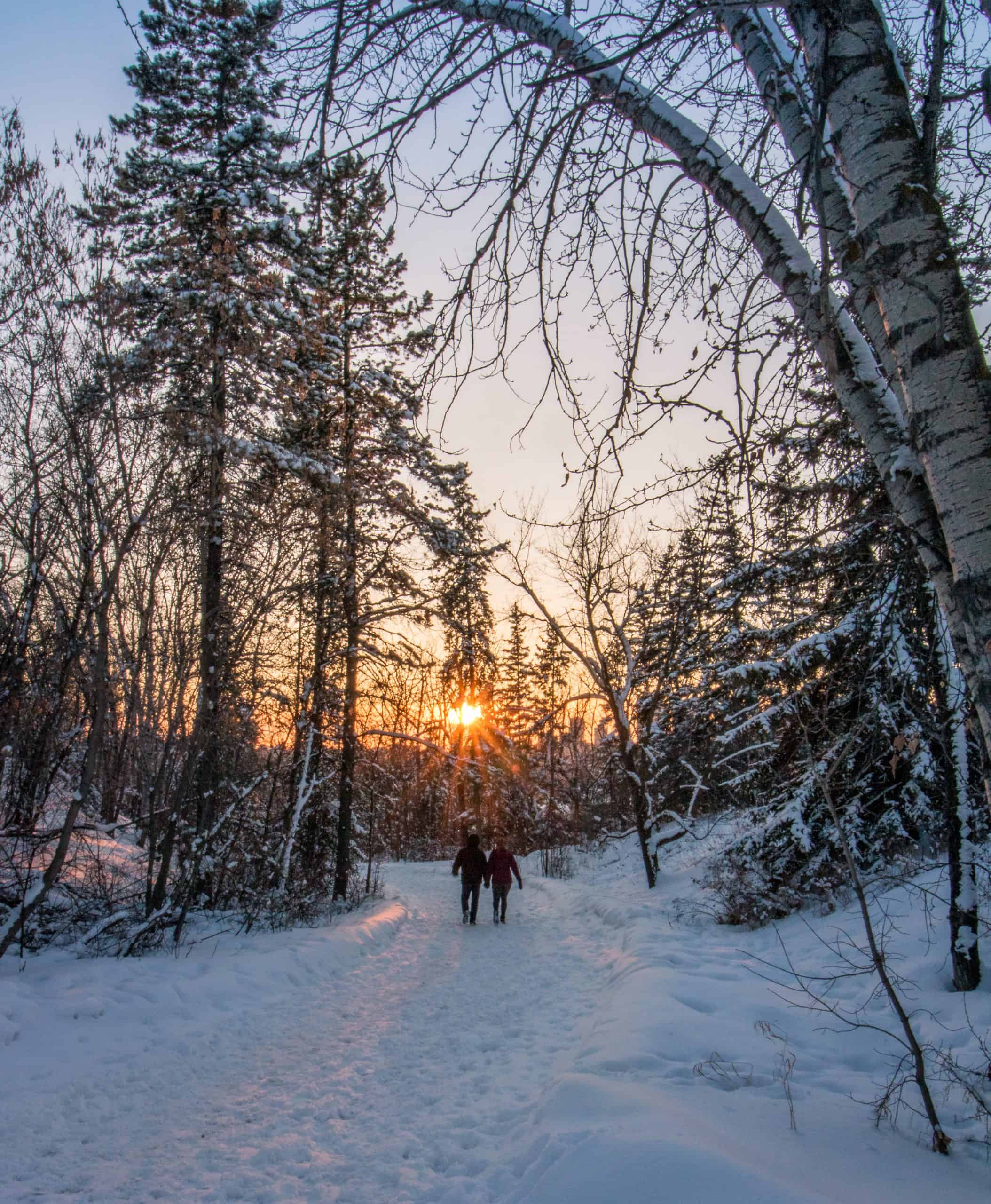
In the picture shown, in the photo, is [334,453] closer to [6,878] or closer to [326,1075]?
[6,878]

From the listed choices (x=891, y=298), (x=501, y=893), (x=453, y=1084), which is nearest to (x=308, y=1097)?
(x=453, y=1084)

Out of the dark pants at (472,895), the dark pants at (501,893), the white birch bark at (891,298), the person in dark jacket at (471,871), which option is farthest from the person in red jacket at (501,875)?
the white birch bark at (891,298)

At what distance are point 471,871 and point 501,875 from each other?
2.00ft

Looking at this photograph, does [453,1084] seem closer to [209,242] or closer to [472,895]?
[472,895]

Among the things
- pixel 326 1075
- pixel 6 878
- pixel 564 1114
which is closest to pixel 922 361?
pixel 564 1114

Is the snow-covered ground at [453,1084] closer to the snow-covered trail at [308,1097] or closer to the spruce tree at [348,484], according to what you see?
the snow-covered trail at [308,1097]

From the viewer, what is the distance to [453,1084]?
4559 millimetres

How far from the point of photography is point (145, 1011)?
5.49m

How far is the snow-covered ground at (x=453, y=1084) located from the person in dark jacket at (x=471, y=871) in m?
4.14

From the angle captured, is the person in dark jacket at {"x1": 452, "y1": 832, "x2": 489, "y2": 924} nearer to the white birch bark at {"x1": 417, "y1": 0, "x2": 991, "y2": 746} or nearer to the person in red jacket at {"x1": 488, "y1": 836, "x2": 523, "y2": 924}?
the person in red jacket at {"x1": 488, "y1": 836, "x2": 523, "y2": 924}

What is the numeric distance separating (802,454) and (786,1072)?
12.5ft

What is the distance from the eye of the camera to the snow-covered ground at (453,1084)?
2.95 meters

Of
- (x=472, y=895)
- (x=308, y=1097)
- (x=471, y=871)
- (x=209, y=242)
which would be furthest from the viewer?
(x=472, y=895)

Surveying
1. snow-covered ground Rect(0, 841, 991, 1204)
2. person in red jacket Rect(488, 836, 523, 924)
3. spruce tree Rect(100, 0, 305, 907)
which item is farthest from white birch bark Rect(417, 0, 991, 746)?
person in red jacket Rect(488, 836, 523, 924)
